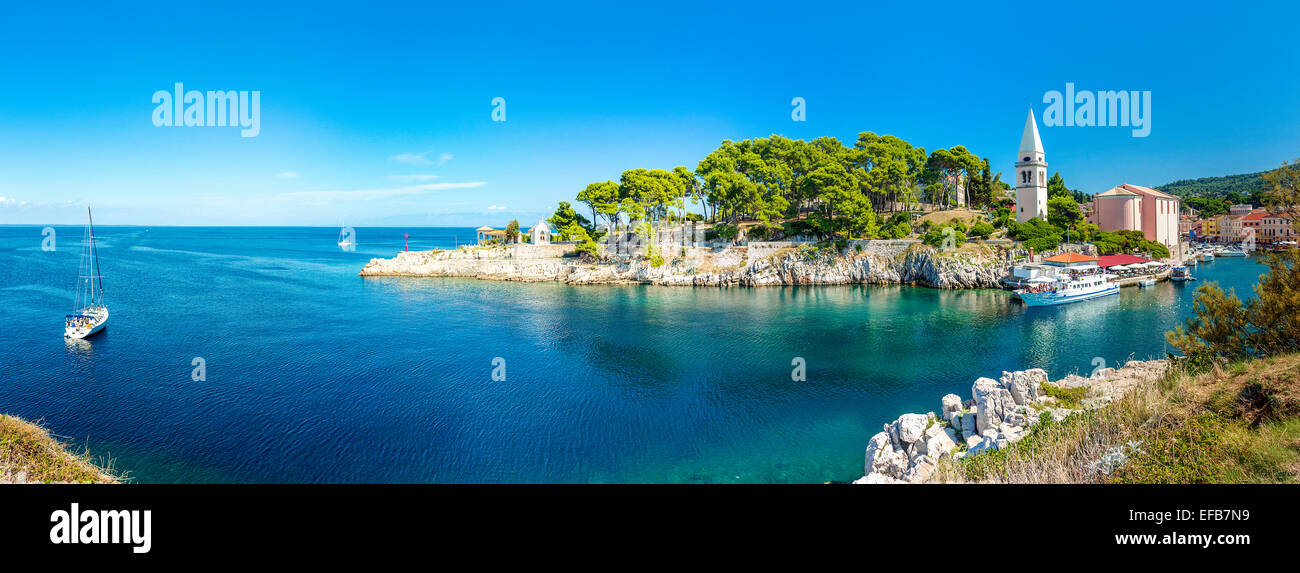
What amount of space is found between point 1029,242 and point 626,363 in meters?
40.1

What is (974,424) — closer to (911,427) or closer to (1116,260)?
(911,427)

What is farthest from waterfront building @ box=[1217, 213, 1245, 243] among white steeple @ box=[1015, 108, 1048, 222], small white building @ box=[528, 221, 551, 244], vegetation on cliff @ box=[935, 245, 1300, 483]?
vegetation on cliff @ box=[935, 245, 1300, 483]

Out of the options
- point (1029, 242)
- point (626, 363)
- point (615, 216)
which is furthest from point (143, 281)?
point (1029, 242)

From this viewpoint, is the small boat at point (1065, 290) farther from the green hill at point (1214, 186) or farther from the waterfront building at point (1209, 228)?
the green hill at point (1214, 186)

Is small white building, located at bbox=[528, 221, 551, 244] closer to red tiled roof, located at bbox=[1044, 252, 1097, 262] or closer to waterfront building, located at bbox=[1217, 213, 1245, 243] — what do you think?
red tiled roof, located at bbox=[1044, 252, 1097, 262]

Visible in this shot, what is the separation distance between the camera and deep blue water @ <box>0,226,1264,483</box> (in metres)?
14.5

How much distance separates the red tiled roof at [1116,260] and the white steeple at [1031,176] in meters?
7.50

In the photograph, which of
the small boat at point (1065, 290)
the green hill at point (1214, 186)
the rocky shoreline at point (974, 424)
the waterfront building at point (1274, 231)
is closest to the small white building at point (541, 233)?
the small boat at point (1065, 290)

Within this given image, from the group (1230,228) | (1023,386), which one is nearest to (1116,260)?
(1023,386)

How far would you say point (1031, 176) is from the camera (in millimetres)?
53500

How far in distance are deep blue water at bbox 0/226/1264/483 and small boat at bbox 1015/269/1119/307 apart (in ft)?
3.58

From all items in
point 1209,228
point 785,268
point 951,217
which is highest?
point 1209,228

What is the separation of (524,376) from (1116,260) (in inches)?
2000

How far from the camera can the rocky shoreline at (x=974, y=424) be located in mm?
11648
